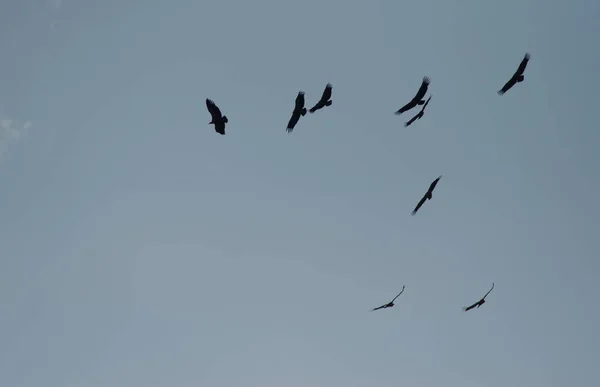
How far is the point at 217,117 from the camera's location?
22.0 metres

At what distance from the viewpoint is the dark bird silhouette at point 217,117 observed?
21688mm

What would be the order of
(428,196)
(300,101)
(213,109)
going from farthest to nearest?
(428,196) → (300,101) → (213,109)

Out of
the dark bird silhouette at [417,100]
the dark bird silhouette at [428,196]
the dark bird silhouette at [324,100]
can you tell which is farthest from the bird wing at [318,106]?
the dark bird silhouette at [428,196]

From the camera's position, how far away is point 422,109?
26.0 m

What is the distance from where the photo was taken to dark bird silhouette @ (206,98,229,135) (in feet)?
71.2

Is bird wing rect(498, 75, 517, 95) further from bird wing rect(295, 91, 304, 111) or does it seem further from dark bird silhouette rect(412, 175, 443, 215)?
bird wing rect(295, 91, 304, 111)

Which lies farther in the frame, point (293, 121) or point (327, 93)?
point (293, 121)

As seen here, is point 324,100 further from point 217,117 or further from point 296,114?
point 217,117

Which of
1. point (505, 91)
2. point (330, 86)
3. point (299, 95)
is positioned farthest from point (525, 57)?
point (299, 95)

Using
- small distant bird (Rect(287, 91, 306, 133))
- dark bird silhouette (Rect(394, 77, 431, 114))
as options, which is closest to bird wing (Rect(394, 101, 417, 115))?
dark bird silhouette (Rect(394, 77, 431, 114))

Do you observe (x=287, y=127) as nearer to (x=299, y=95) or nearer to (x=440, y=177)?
(x=299, y=95)

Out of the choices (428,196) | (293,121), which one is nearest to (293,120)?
(293,121)

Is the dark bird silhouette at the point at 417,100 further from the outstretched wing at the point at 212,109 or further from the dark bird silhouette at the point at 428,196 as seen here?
the outstretched wing at the point at 212,109

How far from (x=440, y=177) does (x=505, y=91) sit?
4945 millimetres
